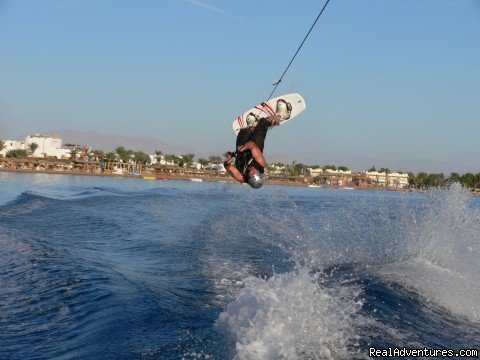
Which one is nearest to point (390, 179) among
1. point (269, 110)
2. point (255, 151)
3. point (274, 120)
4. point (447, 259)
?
point (269, 110)

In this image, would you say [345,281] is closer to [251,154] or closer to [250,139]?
[251,154]

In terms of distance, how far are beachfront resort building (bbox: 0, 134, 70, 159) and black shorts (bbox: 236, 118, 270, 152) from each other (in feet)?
324

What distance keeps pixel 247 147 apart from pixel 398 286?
11.0ft

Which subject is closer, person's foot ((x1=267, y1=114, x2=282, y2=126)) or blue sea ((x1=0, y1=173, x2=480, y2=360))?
blue sea ((x1=0, y1=173, x2=480, y2=360))

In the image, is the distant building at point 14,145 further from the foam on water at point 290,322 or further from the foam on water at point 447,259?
the foam on water at point 290,322

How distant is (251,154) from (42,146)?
344 ft

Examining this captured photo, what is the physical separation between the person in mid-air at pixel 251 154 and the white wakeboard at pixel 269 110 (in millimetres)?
1218

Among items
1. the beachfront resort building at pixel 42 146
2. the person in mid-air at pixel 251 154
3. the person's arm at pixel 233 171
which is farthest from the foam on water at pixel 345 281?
the beachfront resort building at pixel 42 146

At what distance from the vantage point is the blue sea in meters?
4.67

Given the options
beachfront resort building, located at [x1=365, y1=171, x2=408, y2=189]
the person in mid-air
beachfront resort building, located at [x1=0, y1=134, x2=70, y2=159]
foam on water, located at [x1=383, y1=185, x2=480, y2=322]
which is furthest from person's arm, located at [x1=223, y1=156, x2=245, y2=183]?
beachfront resort building, located at [x1=365, y1=171, x2=408, y2=189]

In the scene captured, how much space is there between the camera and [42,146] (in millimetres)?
106312

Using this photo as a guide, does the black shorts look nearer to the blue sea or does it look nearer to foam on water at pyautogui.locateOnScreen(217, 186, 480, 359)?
the blue sea

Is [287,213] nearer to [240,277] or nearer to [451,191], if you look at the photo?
[451,191]

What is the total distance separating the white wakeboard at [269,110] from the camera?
11.3 metres
